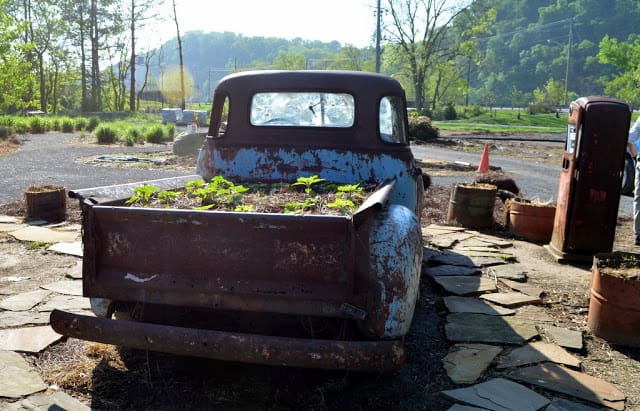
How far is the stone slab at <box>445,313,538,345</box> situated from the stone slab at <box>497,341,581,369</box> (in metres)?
0.11

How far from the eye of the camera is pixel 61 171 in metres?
12.1

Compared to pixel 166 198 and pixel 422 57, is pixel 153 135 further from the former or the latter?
pixel 422 57

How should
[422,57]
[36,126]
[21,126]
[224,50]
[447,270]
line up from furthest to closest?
[224,50], [422,57], [36,126], [21,126], [447,270]

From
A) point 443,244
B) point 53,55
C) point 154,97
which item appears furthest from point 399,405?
point 154,97

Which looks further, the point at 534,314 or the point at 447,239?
the point at 447,239

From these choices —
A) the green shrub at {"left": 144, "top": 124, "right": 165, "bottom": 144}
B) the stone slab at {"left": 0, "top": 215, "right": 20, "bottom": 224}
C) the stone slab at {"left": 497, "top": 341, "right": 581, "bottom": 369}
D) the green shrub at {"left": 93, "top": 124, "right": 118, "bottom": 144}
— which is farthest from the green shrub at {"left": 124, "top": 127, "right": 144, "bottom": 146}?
the stone slab at {"left": 497, "top": 341, "right": 581, "bottom": 369}

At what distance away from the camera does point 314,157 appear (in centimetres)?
409

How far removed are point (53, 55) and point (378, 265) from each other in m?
52.2

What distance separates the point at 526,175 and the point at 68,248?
34.2ft

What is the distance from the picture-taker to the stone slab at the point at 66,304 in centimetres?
397

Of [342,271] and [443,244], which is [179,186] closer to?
[342,271]

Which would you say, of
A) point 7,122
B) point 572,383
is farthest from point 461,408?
point 7,122

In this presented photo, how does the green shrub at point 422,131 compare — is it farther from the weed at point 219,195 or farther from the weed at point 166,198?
the weed at point 166,198

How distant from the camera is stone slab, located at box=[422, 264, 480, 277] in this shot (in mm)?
4934
